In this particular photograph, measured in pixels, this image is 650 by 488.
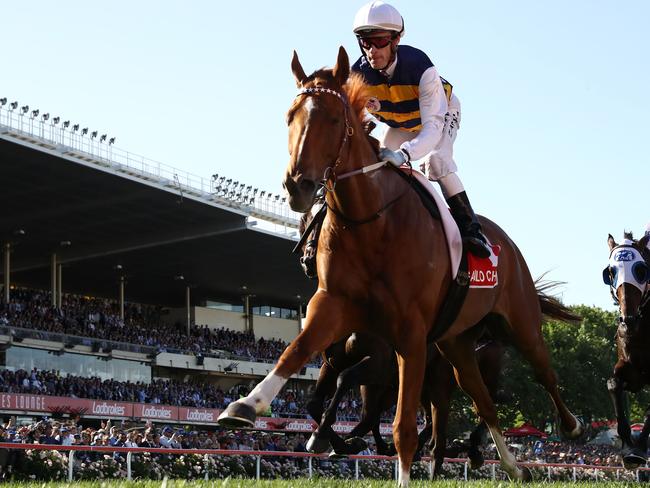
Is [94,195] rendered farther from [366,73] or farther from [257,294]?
[366,73]

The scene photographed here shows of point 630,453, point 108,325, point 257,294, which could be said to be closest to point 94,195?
point 108,325

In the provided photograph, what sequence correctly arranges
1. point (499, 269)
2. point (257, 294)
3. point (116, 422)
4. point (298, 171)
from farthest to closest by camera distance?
point (257, 294), point (116, 422), point (499, 269), point (298, 171)

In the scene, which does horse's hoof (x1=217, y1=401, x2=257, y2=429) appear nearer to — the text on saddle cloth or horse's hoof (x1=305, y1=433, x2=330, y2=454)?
the text on saddle cloth

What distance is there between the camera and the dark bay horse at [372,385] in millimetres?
8766

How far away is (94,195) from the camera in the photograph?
122 ft

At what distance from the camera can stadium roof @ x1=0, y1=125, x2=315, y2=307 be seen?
1358 inches

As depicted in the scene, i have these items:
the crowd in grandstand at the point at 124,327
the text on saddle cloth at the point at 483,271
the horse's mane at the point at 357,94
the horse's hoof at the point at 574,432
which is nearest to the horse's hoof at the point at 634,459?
the horse's hoof at the point at 574,432

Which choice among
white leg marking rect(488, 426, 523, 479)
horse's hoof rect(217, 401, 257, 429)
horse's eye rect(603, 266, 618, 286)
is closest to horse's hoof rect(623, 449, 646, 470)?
white leg marking rect(488, 426, 523, 479)

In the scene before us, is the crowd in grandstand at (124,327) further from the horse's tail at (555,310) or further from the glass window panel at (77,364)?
the horse's tail at (555,310)

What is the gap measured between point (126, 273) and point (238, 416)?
1819 inches

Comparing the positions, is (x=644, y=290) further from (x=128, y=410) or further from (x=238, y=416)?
(x=128, y=410)

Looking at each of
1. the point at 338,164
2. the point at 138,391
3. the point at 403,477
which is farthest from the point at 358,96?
the point at 138,391

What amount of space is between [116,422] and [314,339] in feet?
94.4

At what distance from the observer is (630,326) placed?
26.1ft
